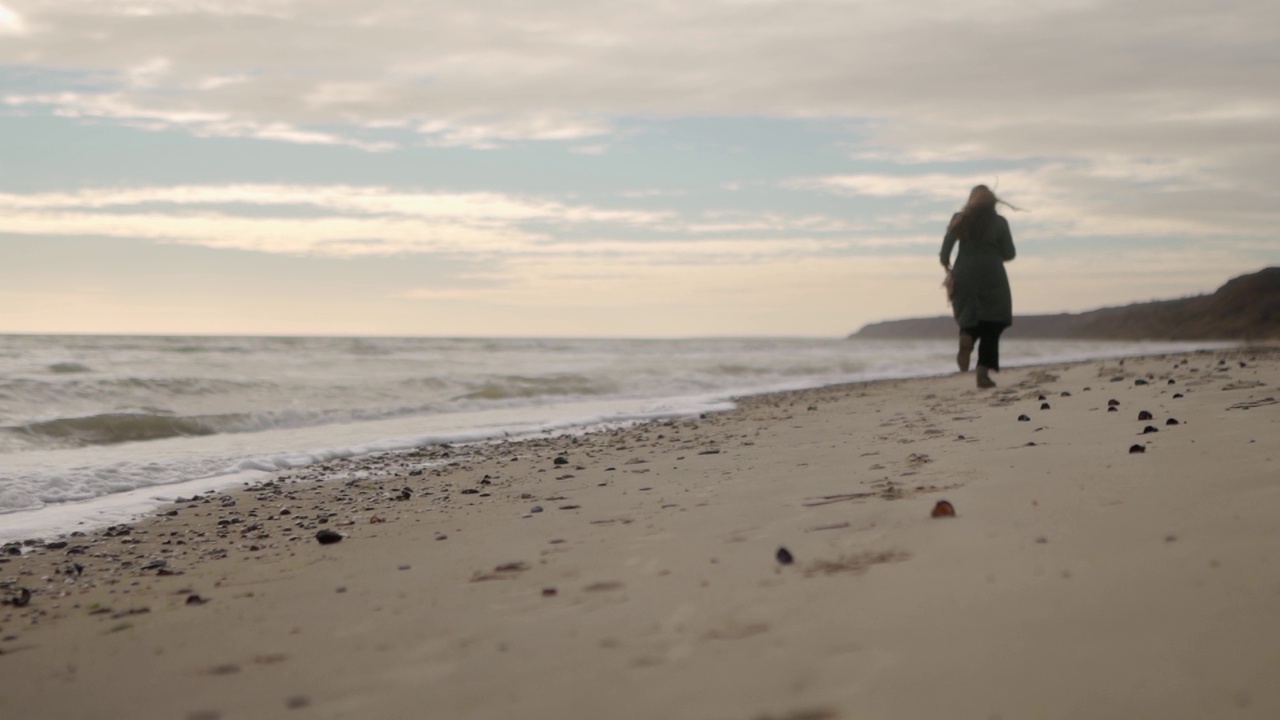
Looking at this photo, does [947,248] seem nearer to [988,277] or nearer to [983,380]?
[988,277]

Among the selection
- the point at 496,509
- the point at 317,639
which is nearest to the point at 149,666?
the point at 317,639

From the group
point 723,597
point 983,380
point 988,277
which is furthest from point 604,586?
point 988,277

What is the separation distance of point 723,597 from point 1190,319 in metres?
58.0

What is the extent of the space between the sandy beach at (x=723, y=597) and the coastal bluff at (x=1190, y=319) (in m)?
41.5

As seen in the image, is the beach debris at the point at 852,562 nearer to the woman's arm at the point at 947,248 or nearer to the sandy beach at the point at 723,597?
the sandy beach at the point at 723,597

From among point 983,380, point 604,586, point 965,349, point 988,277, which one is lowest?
point 604,586

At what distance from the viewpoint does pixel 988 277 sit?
30.8 feet

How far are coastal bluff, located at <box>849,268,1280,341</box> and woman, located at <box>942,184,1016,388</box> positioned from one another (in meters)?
35.3

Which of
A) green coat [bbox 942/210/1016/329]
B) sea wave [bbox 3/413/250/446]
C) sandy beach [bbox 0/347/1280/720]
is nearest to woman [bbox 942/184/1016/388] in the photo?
green coat [bbox 942/210/1016/329]

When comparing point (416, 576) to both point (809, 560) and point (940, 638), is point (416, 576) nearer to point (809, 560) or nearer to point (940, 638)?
point (809, 560)

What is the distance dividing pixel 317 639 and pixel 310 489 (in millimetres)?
3406

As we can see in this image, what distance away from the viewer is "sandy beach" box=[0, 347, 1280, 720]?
174 cm

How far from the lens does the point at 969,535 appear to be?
8.73 ft

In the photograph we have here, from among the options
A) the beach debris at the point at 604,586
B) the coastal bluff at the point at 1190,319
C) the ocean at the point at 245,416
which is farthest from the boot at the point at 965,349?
the coastal bluff at the point at 1190,319
